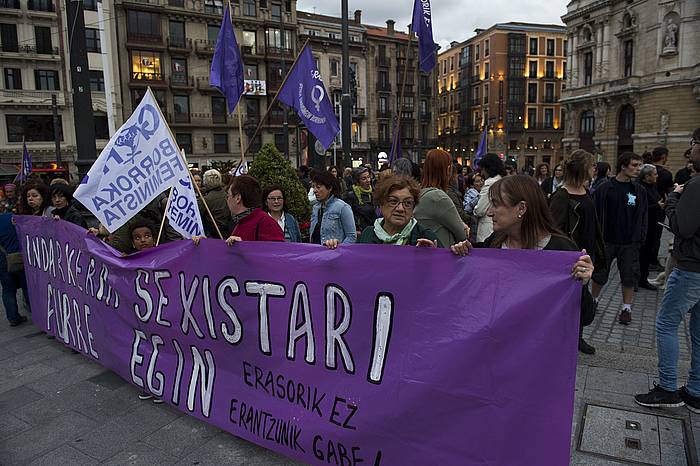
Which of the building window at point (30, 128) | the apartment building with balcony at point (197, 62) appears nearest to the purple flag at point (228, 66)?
the apartment building with balcony at point (197, 62)

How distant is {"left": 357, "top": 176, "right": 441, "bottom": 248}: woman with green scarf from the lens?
9.97 ft

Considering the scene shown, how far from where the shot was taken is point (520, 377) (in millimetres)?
2229

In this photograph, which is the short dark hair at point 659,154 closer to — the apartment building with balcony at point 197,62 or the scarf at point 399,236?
the scarf at point 399,236

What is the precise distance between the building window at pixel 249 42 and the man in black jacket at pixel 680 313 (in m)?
46.1

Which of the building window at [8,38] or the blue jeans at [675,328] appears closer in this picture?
the blue jeans at [675,328]

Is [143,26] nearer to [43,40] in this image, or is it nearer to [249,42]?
[43,40]

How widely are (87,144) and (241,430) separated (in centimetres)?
604

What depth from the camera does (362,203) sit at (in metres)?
7.38

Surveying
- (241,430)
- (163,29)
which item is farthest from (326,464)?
(163,29)

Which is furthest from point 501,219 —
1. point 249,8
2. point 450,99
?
point 450,99

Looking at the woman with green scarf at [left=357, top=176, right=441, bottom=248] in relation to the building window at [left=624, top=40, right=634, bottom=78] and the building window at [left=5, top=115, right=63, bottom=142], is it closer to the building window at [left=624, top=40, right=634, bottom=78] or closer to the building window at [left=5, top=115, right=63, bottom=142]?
the building window at [left=5, top=115, right=63, bottom=142]

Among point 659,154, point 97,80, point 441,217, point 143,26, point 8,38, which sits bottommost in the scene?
point 441,217

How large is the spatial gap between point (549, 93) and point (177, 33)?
5485 centimetres

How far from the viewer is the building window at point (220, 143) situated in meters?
43.8
